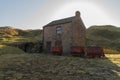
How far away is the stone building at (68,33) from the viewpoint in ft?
135

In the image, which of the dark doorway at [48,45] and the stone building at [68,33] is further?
the dark doorway at [48,45]

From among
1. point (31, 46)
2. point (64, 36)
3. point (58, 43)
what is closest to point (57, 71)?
point (64, 36)

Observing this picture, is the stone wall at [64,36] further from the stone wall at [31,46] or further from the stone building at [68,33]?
the stone wall at [31,46]

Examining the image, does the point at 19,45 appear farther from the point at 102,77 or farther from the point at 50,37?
the point at 102,77

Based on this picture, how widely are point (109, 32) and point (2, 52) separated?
5343 cm

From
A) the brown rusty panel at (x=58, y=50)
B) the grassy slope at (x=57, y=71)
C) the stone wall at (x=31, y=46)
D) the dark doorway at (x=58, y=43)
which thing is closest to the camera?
the grassy slope at (x=57, y=71)

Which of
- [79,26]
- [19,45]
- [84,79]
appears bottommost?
[84,79]

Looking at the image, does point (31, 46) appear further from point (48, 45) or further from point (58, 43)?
point (58, 43)

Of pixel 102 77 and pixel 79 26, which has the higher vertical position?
pixel 79 26

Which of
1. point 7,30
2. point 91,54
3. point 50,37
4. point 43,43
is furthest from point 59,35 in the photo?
point 7,30

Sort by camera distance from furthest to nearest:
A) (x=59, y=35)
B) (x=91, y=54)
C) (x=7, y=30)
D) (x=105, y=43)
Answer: (x=7, y=30) → (x=105, y=43) → (x=59, y=35) → (x=91, y=54)

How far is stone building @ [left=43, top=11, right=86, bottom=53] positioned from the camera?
41000 mm

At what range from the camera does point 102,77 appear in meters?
17.8

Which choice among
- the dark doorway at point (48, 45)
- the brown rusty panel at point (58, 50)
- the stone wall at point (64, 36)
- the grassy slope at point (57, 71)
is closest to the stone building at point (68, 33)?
the stone wall at point (64, 36)
